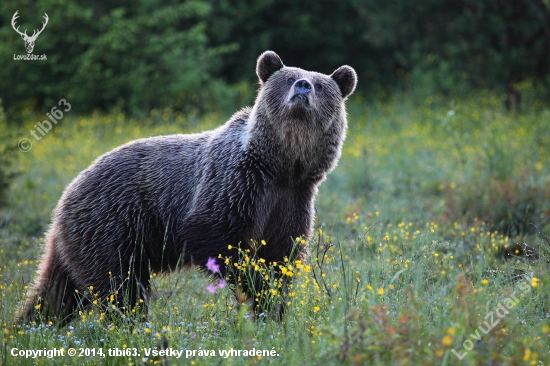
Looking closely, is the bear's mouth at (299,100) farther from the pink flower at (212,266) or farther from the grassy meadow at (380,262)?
the pink flower at (212,266)

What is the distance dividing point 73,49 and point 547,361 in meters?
13.8

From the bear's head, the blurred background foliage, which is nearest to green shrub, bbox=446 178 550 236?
the bear's head

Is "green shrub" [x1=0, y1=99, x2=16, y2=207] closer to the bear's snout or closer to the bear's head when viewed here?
the bear's head

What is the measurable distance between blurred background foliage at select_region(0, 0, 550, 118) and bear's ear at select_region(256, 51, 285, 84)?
947cm

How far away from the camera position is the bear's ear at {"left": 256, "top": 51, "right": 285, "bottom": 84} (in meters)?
5.42

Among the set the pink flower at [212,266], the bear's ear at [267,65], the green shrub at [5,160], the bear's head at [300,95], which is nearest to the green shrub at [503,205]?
the bear's head at [300,95]

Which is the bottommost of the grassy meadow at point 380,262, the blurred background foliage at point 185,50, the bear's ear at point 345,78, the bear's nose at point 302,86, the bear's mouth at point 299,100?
the grassy meadow at point 380,262

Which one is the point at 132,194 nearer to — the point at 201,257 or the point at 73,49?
the point at 201,257

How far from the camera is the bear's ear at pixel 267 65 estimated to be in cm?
542

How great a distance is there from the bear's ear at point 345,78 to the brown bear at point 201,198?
0.12m

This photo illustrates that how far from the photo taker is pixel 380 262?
5082mm

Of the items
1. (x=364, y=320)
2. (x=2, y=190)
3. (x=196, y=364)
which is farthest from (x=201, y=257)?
(x=2, y=190)

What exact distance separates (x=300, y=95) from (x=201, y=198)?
1.11 m

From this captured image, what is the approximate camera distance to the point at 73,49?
15.3 m
